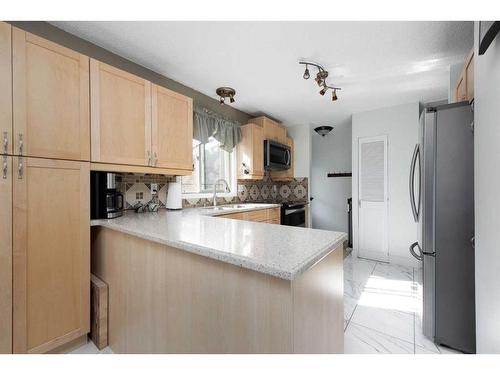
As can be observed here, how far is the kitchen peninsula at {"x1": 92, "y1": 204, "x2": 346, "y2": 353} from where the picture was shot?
77 cm

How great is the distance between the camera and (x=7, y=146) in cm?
123

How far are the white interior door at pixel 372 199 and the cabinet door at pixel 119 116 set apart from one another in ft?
10.1

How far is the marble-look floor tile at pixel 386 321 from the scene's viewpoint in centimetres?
175

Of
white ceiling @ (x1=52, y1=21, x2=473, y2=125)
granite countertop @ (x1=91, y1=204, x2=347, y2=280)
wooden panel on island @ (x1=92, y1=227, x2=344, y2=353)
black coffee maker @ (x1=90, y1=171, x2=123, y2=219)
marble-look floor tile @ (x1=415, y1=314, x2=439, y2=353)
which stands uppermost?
white ceiling @ (x1=52, y1=21, x2=473, y2=125)

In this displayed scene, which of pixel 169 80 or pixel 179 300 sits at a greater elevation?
pixel 169 80

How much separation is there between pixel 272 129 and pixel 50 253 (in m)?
3.13

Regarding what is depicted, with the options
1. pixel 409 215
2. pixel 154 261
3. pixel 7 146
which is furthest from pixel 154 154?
pixel 409 215

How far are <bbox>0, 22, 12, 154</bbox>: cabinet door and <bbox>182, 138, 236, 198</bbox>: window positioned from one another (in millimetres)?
1602

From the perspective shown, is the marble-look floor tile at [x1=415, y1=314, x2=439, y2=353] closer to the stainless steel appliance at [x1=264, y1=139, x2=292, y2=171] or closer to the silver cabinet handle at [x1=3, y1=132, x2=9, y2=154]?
the stainless steel appliance at [x1=264, y1=139, x2=292, y2=171]

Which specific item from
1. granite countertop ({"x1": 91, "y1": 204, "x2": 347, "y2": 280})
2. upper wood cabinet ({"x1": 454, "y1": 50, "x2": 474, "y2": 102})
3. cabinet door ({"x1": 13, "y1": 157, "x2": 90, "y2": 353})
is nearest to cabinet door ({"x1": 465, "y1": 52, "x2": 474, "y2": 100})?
upper wood cabinet ({"x1": 454, "y1": 50, "x2": 474, "y2": 102})
